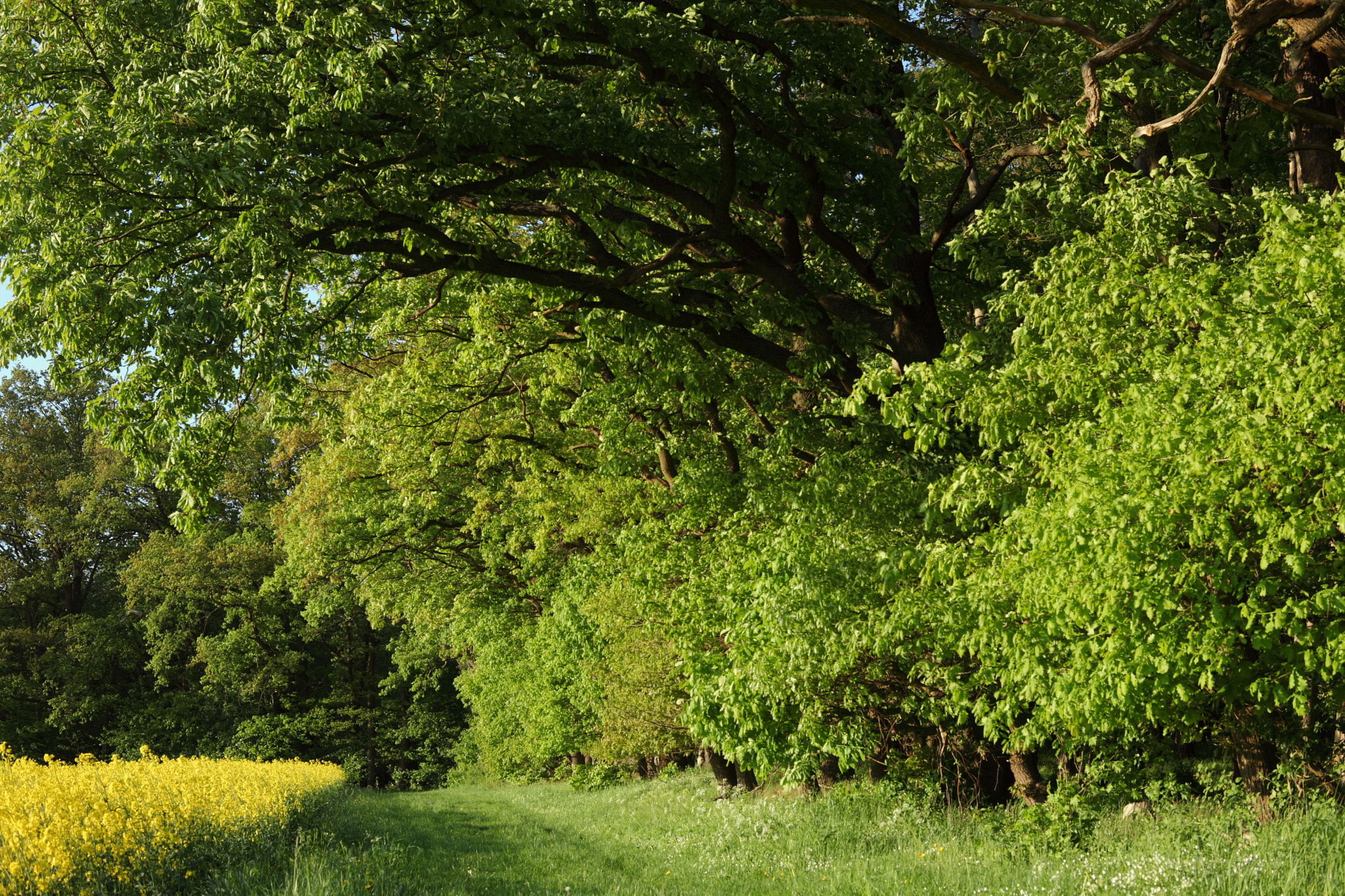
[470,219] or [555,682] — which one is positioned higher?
[470,219]

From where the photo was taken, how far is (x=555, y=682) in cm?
2472

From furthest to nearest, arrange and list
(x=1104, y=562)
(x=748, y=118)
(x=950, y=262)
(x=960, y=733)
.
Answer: (x=950, y=262), (x=960, y=733), (x=748, y=118), (x=1104, y=562)

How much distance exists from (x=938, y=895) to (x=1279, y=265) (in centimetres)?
499

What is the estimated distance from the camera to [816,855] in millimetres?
10211

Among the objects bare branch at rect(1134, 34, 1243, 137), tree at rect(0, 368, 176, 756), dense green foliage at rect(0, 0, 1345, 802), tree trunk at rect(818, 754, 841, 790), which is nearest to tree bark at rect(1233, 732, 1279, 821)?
dense green foliage at rect(0, 0, 1345, 802)

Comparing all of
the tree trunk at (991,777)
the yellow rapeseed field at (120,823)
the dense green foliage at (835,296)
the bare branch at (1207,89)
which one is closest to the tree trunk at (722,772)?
the dense green foliage at (835,296)

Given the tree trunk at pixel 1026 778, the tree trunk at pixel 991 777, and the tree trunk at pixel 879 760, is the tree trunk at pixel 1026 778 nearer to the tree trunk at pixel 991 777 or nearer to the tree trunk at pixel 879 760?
the tree trunk at pixel 991 777

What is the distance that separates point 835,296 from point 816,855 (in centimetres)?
629

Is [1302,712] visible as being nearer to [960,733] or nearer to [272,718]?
[960,733]

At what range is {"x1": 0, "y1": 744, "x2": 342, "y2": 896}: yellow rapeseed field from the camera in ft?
22.0

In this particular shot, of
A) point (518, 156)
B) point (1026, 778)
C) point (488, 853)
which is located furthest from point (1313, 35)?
point (488, 853)

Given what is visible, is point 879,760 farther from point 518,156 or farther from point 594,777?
point 594,777

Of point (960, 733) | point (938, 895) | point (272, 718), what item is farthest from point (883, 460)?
point (272, 718)

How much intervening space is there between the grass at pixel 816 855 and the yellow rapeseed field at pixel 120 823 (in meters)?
0.52
